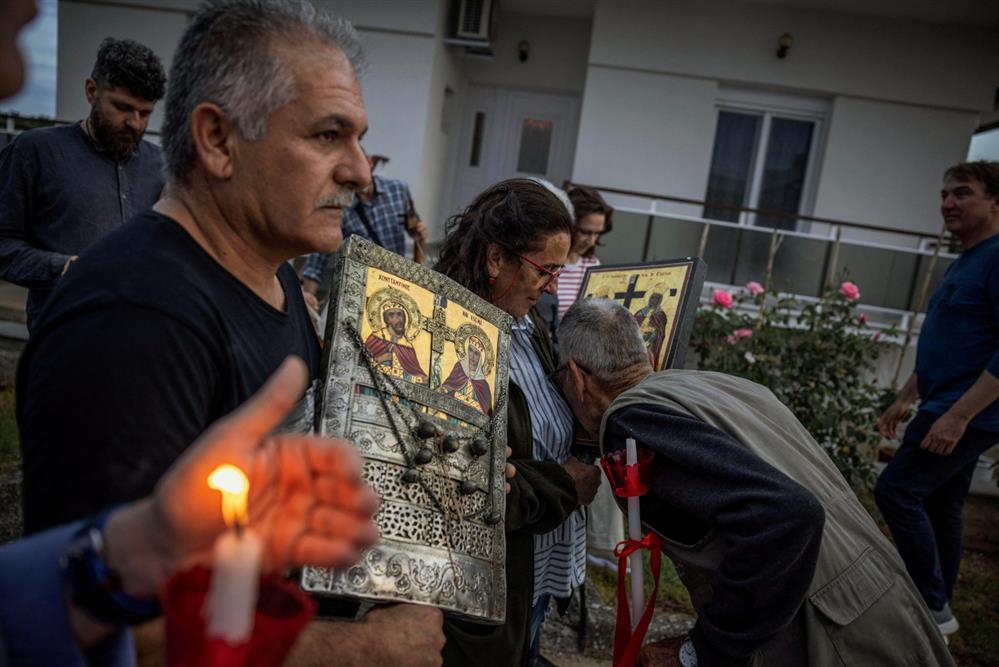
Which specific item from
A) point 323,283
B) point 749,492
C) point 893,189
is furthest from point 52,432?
point 893,189

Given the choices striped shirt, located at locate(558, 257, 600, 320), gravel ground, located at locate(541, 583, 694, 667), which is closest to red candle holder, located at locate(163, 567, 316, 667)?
gravel ground, located at locate(541, 583, 694, 667)

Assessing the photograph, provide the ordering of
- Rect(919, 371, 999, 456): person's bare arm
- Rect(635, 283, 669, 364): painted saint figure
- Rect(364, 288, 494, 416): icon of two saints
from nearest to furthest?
1. Rect(364, 288, 494, 416): icon of two saints
2. Rect(635, 283, 669, 364): painted saint figure
3. Rect(919, 371, 999, 456): person's bare arm

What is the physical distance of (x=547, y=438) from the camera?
2012mm

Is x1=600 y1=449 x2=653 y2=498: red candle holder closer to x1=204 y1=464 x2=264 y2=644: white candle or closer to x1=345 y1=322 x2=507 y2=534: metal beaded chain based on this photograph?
x1=345 y1=322 x2=507 y2=534: metal beaded chain

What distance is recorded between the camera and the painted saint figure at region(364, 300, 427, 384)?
4.24ft

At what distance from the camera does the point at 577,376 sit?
6.40 ft

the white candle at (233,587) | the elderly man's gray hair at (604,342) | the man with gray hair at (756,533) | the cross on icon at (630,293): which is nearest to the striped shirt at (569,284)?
the cross on icon at (630,293)

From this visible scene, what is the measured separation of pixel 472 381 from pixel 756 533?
0.71 metres

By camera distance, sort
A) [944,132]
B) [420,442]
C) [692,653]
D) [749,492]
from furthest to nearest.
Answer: [944,132], [692,653], [749,492], [420,442]

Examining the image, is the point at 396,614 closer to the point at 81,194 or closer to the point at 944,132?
the point at 81,194

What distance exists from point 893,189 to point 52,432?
10352mm

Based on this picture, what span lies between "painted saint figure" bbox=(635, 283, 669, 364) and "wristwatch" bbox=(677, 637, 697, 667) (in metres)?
0.90

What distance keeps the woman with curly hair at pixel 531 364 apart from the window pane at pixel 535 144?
874cm

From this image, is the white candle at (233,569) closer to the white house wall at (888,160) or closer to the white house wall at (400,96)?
the white house wall at (400,96)
